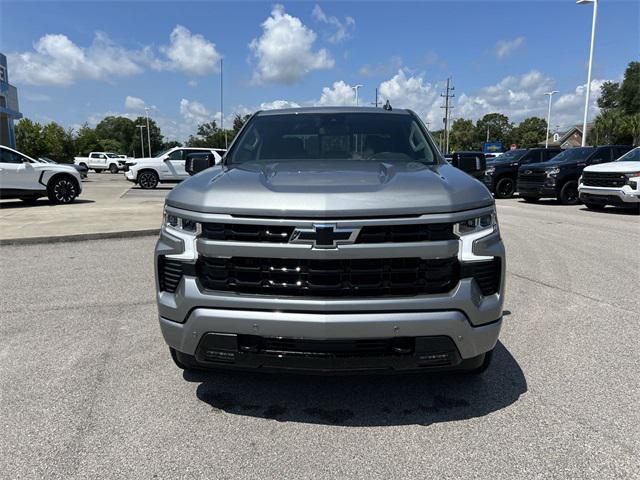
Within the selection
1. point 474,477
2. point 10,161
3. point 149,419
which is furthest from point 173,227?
point 10,161

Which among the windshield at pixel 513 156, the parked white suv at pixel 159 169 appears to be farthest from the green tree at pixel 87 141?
the windshield at pixel 513 156

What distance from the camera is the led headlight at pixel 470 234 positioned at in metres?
2.66

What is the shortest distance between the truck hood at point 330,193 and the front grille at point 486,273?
319mm

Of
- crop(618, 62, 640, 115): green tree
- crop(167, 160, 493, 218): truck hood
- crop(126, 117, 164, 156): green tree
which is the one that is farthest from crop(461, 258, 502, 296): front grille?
crop(126, 117, 164, 156): green tree

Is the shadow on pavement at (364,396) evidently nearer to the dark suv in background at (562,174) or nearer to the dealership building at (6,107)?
the dark suv in background at (562,174)

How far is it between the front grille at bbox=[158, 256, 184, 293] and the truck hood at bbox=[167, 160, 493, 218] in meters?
0.32

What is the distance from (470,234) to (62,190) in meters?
14.5

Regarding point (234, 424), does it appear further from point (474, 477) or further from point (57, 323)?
point (57, 323)

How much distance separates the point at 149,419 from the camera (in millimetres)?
2875

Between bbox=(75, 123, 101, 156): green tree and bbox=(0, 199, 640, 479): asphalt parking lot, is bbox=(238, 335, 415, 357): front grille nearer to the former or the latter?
bbox=(0, 199, 640, 479): asphalt parking lot

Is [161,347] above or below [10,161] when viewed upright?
below

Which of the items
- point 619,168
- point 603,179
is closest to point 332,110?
point 619,168

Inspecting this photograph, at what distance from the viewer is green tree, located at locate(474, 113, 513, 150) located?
423 ft

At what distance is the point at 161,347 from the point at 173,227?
4.73 ft
